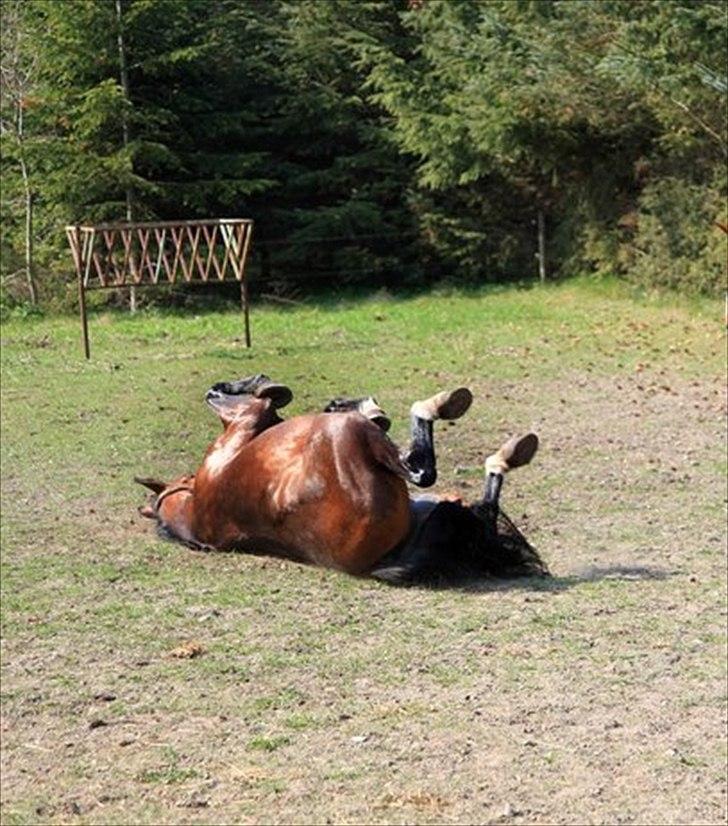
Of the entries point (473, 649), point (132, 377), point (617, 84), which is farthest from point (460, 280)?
point (473, 649)

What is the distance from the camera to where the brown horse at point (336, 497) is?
6.46 ft

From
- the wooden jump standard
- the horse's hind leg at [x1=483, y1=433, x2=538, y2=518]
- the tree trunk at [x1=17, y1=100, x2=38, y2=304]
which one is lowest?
the tree trunk at [x1=17, y1=100, x2=38, y2=304]

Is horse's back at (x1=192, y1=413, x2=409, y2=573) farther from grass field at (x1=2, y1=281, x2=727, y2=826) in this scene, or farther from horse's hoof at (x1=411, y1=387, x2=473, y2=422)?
grass field at (x1=2, y1=281, x2=727, y2=826)

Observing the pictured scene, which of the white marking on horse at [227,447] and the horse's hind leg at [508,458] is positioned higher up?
the white marking on horse at [227,447]

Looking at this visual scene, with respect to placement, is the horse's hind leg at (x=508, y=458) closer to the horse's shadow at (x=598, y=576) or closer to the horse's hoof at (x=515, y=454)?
the horse's hoof at (x=515, y=454)

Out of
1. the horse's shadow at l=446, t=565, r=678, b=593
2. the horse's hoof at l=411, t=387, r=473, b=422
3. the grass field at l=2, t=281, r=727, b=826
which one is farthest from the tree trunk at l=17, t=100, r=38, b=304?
the horse's hoof at l=411, t=387, r=473, b=422

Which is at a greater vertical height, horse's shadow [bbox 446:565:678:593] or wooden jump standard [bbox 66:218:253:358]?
wooden jump standard [bbox 66:218:253:358]

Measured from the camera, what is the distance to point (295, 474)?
2709 millimetres

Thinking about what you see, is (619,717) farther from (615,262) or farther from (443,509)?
(615,262)

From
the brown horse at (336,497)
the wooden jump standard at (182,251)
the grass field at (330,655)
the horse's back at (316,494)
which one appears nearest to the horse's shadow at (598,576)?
the grass field at (330,655)

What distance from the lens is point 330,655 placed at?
21.0ft

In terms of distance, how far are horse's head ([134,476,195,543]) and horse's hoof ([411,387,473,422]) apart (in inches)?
39.0

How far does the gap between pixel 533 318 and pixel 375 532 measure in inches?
487

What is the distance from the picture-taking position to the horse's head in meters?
3.04
